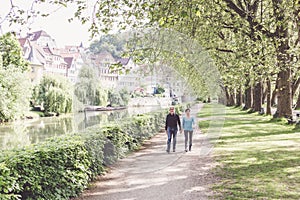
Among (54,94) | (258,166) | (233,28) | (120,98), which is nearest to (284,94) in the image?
(233,28)

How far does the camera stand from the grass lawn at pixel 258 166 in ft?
25.0

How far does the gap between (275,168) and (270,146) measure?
4.38 m

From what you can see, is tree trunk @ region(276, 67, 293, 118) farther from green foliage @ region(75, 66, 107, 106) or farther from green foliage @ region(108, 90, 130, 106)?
green foliage @ region(75, 66, 107, 106)

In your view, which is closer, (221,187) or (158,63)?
(221,187)

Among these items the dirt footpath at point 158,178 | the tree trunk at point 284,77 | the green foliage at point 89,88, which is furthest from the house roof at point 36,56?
the dirt footpath at point 158,178

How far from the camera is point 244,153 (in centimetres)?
1263

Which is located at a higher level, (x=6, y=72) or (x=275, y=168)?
(x=6, y=72)

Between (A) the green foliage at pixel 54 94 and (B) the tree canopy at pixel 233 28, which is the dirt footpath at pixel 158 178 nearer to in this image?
(B) the tree canopy at pixel 233 28

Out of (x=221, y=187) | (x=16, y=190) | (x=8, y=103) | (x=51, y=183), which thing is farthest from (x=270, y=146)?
(x=8, y=103)

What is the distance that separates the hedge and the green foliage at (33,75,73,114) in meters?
36.2

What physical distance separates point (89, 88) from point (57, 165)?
4.98 m

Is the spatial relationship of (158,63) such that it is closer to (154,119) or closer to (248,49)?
(248,49)

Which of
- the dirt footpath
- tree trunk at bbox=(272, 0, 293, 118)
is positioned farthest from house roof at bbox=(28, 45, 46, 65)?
the dirt footpath

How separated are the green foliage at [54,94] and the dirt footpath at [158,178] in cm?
3487
